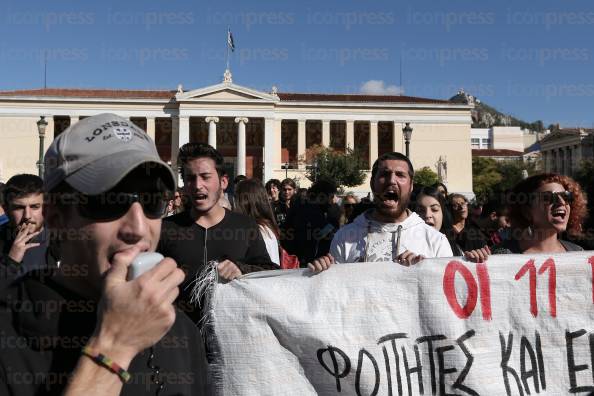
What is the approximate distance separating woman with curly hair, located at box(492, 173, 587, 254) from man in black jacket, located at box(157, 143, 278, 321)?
64.3 inches

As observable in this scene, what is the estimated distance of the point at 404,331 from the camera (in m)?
3.04

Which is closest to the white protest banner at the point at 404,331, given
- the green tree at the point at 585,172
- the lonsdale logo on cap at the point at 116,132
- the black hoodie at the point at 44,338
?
the black hoodie at the point at 44,338

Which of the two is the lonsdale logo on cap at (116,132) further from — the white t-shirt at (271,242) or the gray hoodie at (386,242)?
the white t-shirt at (271,242)

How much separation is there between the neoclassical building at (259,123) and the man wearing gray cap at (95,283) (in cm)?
5379

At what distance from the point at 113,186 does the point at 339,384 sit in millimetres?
2079

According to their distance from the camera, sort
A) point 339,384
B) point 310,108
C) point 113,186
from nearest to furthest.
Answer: point 113,186 → point 339,384 → point 310,108

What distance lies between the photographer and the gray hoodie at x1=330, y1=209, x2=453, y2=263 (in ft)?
12.1

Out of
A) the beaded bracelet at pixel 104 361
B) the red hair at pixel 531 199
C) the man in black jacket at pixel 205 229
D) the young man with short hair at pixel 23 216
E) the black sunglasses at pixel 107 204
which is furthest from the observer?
the young man with short hair at pixel 23 216

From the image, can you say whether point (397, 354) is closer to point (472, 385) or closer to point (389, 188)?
point (472, 385)

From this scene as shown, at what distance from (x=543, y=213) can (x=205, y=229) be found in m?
2.22

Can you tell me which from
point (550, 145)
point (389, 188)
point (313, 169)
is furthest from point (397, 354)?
point (550, 145)

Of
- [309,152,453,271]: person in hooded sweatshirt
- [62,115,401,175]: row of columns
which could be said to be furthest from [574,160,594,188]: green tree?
[309,152,453,271]: person in hooded sweatshirt

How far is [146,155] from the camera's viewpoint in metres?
1.26

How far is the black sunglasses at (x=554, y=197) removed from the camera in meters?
3.67
